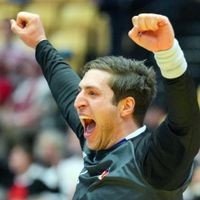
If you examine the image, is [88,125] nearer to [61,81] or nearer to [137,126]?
[137,126]

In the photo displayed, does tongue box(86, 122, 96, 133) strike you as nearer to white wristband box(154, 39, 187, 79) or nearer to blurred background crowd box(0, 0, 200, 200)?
white wristband box(154, 39, 187, 79)

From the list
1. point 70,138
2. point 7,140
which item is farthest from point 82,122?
point 7,140

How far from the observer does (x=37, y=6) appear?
10117mm

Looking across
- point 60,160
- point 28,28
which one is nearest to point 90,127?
point 28,28

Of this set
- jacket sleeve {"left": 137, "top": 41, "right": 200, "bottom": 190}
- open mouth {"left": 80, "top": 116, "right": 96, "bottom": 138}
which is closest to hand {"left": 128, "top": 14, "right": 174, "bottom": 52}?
jacket sleeve {"left": 137, "top": 41, "right": 200, "bottom": 190}

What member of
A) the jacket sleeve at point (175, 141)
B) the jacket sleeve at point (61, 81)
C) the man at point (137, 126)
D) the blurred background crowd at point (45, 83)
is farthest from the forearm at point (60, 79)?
the blurred background crowd at point (45, 83)

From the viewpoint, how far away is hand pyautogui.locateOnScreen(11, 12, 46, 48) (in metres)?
3.86

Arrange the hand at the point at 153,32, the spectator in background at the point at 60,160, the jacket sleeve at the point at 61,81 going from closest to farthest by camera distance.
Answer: the hand at the point at 153,32
the jacket sleeve at the point at 61,81
the spectator in background at the point at 60,160

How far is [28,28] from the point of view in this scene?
387cm

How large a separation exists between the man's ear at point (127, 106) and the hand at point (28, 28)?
29.0 inches

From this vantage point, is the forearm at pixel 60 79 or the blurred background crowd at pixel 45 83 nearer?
the forearm at pixel 60 79

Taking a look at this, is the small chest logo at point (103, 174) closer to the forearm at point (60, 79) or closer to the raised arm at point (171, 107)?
the raised arm at point (171, 107)

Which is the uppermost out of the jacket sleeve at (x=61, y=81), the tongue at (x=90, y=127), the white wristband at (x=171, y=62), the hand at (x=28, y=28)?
the white wristband at (x=171, y=62)

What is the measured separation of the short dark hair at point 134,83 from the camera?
3.32 m
